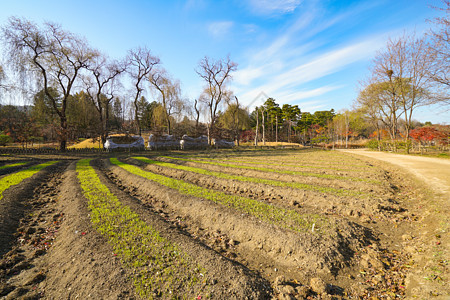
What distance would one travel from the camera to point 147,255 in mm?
3592

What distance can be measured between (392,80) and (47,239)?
114ft

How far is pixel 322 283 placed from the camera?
10.2ft

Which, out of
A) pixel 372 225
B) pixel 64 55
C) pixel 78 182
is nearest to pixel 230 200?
pixel 372 225

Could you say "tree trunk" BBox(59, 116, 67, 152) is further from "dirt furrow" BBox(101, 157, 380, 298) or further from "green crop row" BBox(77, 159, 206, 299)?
"dirt furrow" BBox(101, 157, 380, 298)

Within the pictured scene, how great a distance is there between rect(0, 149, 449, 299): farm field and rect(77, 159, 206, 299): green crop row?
0.07 ft

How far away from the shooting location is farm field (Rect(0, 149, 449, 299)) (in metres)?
2.96

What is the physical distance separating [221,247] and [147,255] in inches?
65.5

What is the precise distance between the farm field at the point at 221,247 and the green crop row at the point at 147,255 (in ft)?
0.07

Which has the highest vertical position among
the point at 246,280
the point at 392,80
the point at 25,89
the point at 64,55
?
the point at 64,55

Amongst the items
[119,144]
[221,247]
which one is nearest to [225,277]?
[221,247]

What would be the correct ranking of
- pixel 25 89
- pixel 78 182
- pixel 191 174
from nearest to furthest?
pixel 78 182 < pixel 191 174 < pixel 25 89

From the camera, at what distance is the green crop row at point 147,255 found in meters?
2.87

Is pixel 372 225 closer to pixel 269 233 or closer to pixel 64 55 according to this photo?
pixel 269 233

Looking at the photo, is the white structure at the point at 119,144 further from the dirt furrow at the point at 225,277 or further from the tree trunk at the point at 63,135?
the dirt furrow at the point at 225,277
